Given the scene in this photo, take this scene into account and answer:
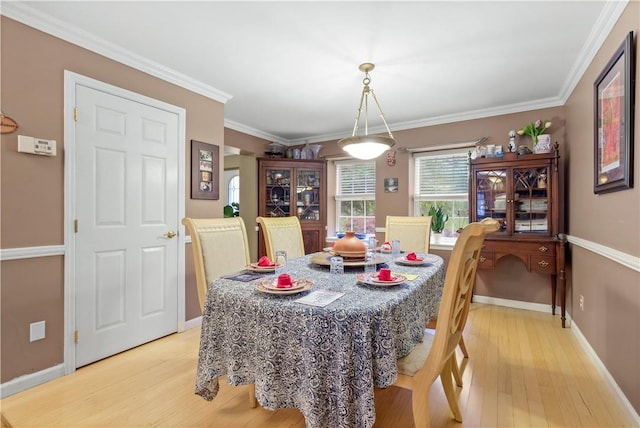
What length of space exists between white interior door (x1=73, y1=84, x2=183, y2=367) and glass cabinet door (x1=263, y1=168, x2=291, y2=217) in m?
1.91

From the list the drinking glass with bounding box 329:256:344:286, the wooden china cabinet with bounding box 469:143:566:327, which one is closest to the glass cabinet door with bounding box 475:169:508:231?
the wooden china cabinet with bounding box 469:143:566:327

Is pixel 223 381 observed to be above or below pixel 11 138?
below

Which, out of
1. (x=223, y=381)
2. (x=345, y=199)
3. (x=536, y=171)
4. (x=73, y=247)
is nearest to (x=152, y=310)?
(x=73, y=247)

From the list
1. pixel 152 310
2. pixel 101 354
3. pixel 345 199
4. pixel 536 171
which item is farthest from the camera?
pixel 345 199

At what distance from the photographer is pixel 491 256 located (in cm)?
339

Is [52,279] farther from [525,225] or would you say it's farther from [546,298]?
[546,298]

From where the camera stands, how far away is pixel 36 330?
2010 mm

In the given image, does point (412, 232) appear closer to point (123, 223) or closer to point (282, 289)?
point (282, 289)

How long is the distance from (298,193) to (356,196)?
895mm

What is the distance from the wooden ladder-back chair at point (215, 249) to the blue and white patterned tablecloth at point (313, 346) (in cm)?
46

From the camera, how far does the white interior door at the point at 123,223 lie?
7.33ft

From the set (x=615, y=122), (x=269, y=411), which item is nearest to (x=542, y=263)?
(x=615, y=122)

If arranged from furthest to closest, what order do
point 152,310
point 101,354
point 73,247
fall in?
point 152,310, point 101,354, point 73,247

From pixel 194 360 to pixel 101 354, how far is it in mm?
690
